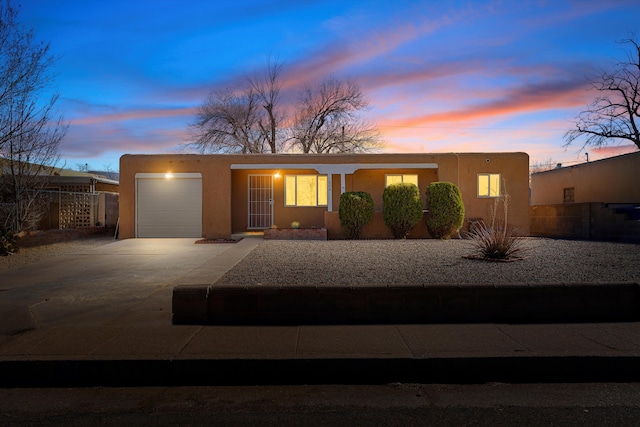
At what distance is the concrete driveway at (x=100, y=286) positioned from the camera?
5.76m

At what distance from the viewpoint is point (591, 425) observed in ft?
10.8

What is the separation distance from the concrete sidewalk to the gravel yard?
1.01 metres

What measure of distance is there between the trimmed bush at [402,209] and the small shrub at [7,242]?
10994 millimetres

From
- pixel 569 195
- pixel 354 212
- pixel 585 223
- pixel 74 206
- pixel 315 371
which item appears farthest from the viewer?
pixel 569 195

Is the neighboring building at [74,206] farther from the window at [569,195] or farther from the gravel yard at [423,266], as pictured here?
the window at [569,195]

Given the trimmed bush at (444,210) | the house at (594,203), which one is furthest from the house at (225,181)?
the trimmed bush at (444,210)

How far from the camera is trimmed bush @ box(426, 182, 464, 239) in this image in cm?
1433

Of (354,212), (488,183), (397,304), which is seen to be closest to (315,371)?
(397,304)

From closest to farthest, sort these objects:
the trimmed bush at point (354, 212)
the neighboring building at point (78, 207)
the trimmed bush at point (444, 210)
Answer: the trimmed bush at point (444, 210) < the trimmed bush at point (354, 212) < the neighboring building at point (78, 207)

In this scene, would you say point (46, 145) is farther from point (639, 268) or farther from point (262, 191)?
point (639, 268)

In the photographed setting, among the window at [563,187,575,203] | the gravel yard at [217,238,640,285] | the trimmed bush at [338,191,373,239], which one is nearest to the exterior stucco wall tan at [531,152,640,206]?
the window at [563,187,575,203]

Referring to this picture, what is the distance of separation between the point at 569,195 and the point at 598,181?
2278 mm

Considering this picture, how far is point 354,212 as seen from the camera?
48.2 feet

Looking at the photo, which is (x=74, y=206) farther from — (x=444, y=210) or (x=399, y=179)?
(x=444, y=210)
